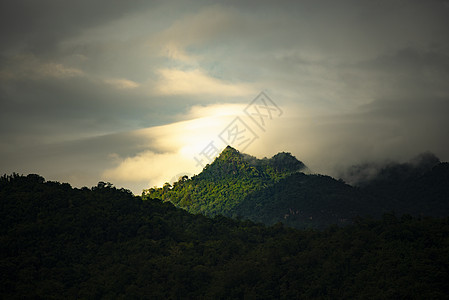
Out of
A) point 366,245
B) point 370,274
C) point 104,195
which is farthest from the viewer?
point 104,195

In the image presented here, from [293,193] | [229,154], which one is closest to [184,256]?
[293,193]

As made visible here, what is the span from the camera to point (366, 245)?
50.5 meters

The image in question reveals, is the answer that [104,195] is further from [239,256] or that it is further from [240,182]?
[240,182]

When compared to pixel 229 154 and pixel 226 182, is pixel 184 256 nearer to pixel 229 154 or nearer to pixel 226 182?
pixel 226 182

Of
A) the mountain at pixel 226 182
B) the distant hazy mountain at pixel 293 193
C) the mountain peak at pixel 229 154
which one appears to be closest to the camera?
the distant hazy mountain at pixel 293 193

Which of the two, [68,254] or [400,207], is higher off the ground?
[68,254]

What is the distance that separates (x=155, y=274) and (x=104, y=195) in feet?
63.9

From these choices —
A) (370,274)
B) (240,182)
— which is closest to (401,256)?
(370,274)

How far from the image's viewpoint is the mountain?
107m

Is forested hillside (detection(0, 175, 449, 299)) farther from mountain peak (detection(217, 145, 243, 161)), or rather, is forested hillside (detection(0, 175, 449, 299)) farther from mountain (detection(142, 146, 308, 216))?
mountain peak (detection(217, 145, 243, 161))

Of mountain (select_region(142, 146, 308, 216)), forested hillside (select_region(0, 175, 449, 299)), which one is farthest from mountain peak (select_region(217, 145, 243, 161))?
forested hillside (select_region(0, 175, 449, 299))

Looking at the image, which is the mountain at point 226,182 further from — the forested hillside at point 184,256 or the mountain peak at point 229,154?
the forested hillside at point 184,256

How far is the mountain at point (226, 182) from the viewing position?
107 m

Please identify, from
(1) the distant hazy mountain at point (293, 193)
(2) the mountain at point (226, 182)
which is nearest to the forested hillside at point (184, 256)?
(1) the distant hazy mountain at point (293, 193)
